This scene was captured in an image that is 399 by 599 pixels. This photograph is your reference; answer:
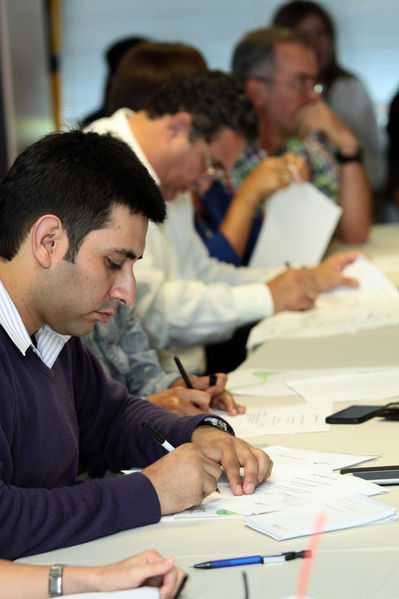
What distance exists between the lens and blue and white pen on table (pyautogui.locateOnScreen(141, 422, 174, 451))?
1.42 metres

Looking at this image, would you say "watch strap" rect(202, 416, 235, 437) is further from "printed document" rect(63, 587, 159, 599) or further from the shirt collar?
the shirt collar

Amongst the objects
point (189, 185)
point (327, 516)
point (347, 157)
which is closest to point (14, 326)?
point (327, 516)

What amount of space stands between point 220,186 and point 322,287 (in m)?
0.84

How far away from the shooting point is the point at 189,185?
2715 millimetres

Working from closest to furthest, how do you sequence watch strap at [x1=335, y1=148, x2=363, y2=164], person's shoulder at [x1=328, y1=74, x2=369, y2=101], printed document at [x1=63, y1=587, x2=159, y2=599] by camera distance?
1. printed document at [x1=63, y1=587, x2=159, y2=599]
2. watch strap at [x1=335, y1=148, x2=363, y2=164]
3. person's shoulder at [x1=328, y1=74, x2=369, y2=101]

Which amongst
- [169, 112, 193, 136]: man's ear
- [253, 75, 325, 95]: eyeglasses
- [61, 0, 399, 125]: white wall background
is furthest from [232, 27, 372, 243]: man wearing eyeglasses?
[61, 0, 399, 125]: white wall background

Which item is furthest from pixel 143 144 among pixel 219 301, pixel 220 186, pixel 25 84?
pixel 25 84

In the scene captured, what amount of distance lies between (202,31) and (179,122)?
3.61 meters

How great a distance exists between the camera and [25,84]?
17.9 ft

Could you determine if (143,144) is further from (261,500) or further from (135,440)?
(261,500)

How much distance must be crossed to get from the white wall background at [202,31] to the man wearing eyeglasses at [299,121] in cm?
196

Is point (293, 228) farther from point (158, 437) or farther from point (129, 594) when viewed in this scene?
point (129, 594)

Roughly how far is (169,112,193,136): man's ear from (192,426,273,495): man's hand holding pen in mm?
1381

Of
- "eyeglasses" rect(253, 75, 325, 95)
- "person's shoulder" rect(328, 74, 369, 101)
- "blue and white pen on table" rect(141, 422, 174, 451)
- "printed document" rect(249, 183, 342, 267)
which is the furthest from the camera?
"person's shoulder" rect(328, 74, 369, 101)
